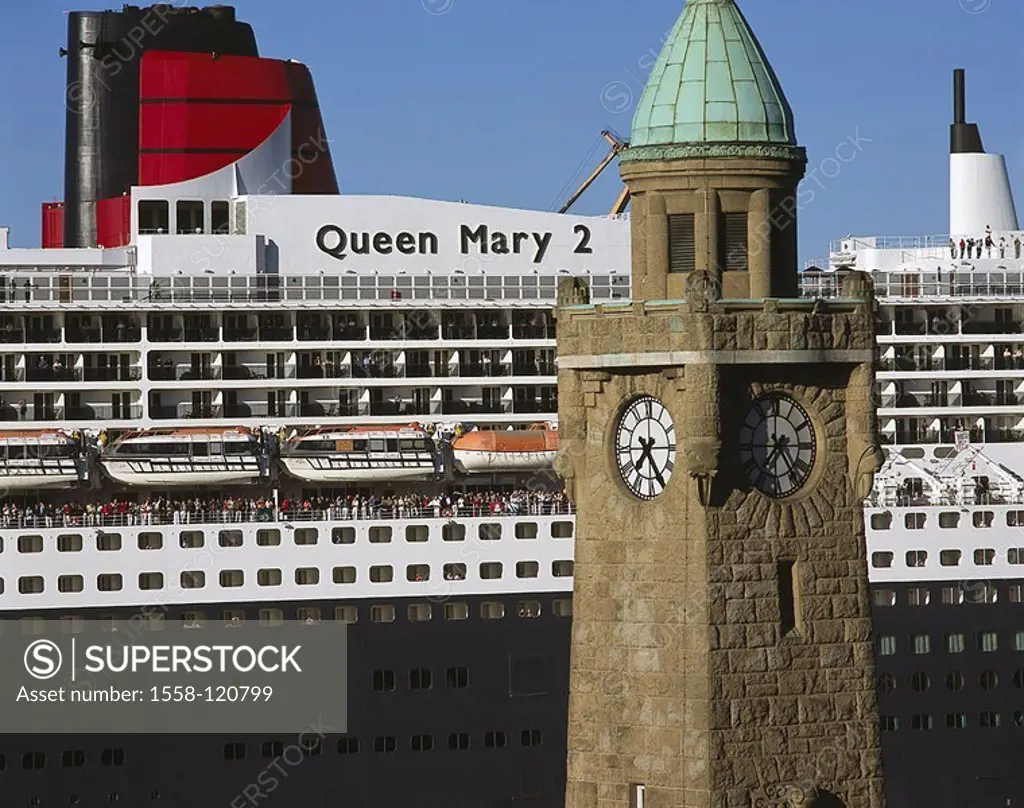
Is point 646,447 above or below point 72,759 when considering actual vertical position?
above

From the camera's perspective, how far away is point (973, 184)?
231ft

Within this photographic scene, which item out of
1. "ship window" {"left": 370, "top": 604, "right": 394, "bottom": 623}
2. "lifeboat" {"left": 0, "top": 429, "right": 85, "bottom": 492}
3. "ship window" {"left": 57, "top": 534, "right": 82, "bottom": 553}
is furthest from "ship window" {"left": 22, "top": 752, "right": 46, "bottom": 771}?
"ship window" {"left": 370, "top": 604, "right": 394, "bottom": 623}

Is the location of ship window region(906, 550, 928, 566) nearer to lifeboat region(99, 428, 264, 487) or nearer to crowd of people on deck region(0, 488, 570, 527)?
crowd of people on deck region(0, 488, 570, 527)

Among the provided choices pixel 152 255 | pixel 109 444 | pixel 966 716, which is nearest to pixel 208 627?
pixel 109 444

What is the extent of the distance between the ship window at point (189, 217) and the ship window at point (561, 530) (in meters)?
11.3

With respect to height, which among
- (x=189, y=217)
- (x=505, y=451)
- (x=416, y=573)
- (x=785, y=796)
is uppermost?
(x=189, y=217)

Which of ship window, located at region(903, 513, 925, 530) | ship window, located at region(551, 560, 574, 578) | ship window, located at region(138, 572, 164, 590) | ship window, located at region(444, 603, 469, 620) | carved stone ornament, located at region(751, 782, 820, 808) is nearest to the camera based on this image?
carved stone ornament, located at region(751, 782, 820, 808)

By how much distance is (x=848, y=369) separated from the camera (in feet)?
98.2

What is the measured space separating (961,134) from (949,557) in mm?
13238

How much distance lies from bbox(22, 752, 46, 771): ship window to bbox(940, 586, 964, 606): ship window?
61.5ft

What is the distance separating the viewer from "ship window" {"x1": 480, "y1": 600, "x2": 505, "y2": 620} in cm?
5878

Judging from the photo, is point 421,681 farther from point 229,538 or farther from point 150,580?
point 150,580

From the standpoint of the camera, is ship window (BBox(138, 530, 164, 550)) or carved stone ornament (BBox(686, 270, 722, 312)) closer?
carved stone ornament (BBox(686, 270, 722, 312))

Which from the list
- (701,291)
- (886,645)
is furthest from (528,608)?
(701,291)
